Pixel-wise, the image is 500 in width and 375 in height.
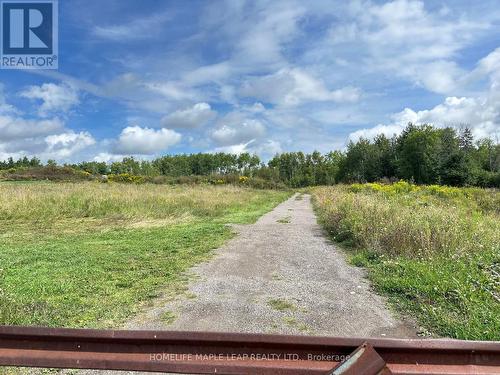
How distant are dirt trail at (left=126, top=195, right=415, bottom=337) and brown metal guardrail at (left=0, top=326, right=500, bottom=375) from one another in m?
2.57

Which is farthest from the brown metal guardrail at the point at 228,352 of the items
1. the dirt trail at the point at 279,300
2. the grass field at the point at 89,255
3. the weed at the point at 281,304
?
the weed at the point at 281,304

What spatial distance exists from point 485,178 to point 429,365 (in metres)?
48.4

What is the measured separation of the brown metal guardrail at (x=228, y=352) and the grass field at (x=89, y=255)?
105 inches

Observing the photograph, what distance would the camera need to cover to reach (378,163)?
6944 cm

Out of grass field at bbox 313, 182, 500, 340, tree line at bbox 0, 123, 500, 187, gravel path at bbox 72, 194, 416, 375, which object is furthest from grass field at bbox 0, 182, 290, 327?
tree line at bbox 0, 123, 500, 187

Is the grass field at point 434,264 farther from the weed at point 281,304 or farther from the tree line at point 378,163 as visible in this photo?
the tree line at point 378,163

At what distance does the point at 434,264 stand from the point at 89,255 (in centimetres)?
726

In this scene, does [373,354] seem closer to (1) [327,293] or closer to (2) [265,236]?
(1) [327,293]

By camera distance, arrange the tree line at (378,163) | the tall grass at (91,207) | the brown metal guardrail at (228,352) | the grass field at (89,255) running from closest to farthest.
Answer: the brown metal guardrail at (228,352)
the grass field at (89,255)
the tall grass at (91,207)
the tree line at (378,163)

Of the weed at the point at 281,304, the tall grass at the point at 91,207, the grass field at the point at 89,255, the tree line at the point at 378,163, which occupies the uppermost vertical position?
the tree line at the point at 378,163

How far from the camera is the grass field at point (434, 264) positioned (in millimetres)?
4566

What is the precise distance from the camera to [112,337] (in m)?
1.97

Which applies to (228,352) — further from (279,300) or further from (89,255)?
(89,255)

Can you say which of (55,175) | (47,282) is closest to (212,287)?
(47,282)
